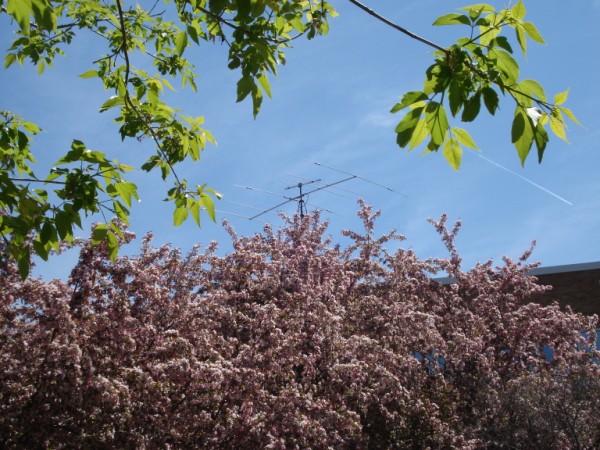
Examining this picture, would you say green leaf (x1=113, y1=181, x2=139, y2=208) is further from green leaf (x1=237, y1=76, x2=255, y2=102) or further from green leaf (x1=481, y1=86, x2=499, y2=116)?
green leaf (x1=481, y1=86, x2=499, y2=116)

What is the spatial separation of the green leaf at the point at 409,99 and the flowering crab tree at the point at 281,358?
6.59 metres

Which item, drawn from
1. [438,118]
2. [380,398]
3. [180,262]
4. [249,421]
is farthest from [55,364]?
[438,118]

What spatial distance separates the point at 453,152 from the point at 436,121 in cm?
16

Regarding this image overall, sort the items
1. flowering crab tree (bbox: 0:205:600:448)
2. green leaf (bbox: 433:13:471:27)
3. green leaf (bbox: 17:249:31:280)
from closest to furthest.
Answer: green leaf (bbox: 433:13:471:27)
green leaf (bbox: 17:249:31:280)
flowering crab tree (bbox: 0:205:600:448)

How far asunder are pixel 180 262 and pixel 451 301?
22.6 feet

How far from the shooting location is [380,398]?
1180 cm

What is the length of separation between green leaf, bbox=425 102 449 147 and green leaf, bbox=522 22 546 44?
1.37 feet

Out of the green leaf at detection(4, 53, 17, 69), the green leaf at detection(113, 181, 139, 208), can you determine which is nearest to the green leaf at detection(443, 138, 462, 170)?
the green leaf at detection(113, 181, 139, 208)

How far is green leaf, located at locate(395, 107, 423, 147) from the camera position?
8.25ft

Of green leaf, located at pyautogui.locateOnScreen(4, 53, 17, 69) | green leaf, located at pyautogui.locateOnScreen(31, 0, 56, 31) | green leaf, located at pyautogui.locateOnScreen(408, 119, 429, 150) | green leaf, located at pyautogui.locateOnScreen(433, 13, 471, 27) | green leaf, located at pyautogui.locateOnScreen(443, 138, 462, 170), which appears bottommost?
green leaf, located at pyautogui.locateOnScreen(443, 138, 462, 170)

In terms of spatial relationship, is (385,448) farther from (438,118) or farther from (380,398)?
(438,118)

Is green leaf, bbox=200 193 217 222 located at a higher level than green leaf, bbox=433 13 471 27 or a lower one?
higher

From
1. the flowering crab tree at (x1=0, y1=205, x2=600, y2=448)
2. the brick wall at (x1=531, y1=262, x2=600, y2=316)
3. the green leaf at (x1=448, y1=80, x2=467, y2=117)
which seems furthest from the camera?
the brick wall at (x1=531, y1=262, x2=600, y2=316)

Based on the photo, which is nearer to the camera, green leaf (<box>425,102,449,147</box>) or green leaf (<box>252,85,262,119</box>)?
green leaf (<box>425,102,449,147</box>)
